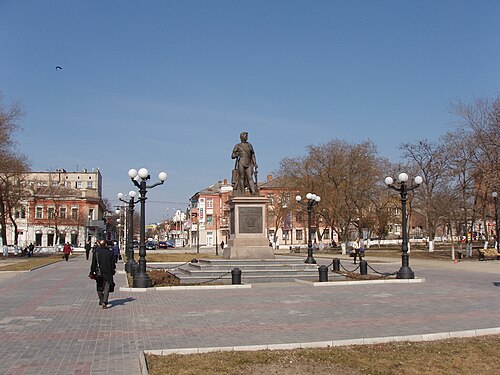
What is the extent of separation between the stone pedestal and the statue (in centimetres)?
109

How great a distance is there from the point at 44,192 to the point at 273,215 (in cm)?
3808

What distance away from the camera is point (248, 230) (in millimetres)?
24625

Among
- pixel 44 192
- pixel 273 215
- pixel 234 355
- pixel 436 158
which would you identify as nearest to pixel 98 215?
pixel 44 192

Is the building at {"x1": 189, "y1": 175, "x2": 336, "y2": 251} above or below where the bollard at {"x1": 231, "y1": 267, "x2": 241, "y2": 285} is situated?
above

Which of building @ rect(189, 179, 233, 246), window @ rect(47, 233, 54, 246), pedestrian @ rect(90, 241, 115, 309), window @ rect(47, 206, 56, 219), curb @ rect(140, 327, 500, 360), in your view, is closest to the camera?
curb @ rect(140, 327, 500, 360)

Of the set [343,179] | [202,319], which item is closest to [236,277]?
[202,319]

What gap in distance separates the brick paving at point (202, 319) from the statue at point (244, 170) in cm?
799

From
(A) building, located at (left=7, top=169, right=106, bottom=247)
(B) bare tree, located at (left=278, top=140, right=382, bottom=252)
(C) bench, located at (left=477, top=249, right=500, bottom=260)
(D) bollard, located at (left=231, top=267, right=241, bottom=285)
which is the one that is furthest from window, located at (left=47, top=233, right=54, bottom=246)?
(D) bollard, located at (left=231, top=267, right=241, bottom=285)

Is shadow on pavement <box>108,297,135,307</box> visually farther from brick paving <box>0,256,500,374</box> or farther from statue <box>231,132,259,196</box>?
statue <box>231,132,259,196</box>

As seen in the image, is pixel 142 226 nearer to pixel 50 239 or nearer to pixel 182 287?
pixel 182 287

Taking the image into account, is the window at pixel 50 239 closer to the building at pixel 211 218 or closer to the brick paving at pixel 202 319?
the building at pixel 211 218

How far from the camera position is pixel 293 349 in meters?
8.36

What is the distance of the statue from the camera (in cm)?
2589

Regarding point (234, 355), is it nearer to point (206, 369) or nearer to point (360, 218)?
point (206, 369)
